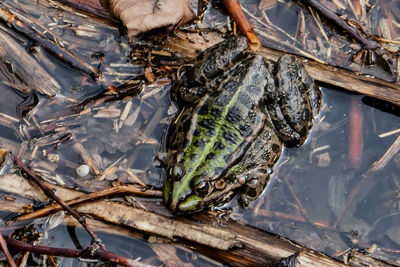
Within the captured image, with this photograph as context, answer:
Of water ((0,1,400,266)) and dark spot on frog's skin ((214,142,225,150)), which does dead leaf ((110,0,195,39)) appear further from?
dark spot on frog's skin ((214,142,225,150))

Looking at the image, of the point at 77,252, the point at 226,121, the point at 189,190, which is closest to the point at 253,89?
the point at 226,121

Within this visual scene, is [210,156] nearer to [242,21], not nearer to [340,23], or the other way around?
[242,21]

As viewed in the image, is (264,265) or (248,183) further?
(248,183)

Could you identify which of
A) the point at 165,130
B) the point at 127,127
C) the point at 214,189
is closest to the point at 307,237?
the point at 214,189

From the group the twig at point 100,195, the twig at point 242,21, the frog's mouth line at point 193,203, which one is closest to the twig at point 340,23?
the twig at point 242,21

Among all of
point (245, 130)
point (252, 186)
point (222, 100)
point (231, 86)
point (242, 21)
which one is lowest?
point (252, 186)

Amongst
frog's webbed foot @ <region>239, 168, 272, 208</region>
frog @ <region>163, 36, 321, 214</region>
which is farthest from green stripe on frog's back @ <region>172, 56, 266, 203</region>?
frog's webbed foot @ <region>239, 168, 272, 208</region>

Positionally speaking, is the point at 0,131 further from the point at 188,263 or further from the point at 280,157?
the point at 280,157

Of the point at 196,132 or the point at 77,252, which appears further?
the point at 196,132
